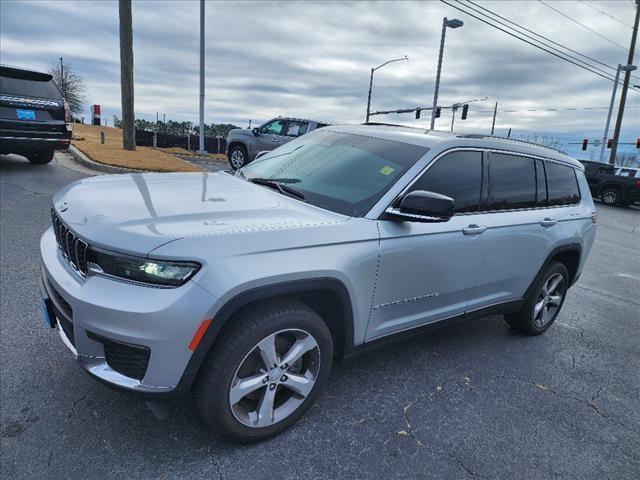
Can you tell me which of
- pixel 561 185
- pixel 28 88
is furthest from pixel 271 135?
pixel 561 185

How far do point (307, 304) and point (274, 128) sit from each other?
12095mm

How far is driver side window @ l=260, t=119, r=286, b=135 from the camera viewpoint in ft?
45.5

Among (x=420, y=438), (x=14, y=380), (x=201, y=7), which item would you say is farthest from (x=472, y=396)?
(x=201, y=7)

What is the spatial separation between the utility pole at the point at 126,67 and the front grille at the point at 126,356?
1254 cm

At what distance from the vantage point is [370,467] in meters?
2.35

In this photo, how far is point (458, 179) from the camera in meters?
3.22

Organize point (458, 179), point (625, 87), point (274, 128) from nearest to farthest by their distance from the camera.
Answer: point (458, 179)
point (274, 128)
point (625, 87)

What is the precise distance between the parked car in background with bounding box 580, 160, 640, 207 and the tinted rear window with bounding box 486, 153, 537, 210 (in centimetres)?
1916

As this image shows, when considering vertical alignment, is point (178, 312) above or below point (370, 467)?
above

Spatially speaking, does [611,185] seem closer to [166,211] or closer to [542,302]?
[542,302]

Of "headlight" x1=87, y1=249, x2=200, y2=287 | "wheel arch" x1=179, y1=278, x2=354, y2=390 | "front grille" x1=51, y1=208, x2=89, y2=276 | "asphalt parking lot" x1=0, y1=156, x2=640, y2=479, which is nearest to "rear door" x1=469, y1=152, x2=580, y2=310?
"asphalt parking lot" x1=0, y1=156, x2=640, y2=479

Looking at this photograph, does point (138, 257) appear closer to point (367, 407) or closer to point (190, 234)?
point (190, 234)

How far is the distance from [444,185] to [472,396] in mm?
1479

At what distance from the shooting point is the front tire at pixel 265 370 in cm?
215
